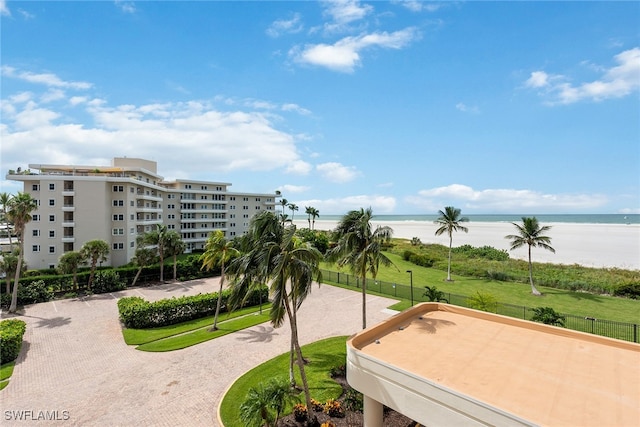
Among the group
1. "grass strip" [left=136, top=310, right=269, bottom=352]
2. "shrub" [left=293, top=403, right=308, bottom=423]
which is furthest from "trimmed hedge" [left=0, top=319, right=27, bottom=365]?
"shrub" [left=293, top=403, right=308, bottom=423]

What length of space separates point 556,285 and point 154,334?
44.6 metres

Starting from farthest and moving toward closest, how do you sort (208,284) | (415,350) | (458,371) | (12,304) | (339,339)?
(208,284) < (12,304) < (339,339) < (415,350) < (458,371)

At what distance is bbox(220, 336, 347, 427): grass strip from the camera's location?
14.9m

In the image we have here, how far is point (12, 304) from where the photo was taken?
96.2 feet

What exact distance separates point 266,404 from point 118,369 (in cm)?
1206

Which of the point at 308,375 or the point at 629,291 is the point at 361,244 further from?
the point at 629,291

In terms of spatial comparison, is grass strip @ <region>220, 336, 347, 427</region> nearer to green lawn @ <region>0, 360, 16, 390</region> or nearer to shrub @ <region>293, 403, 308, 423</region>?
shrub @ <region>293, 403, 308, 423</region>

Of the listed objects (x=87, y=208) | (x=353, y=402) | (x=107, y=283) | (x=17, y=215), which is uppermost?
(x=87, y=208)

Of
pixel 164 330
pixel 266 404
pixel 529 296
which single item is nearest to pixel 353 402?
pixel 266 404

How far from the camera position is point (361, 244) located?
2005cm

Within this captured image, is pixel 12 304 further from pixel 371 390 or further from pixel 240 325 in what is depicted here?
pixel 371 390

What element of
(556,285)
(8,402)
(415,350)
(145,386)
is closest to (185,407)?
(145,386)

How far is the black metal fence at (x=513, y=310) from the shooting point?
22781mm

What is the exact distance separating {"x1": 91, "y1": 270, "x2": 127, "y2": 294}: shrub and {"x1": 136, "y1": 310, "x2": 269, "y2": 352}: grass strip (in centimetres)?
1915
